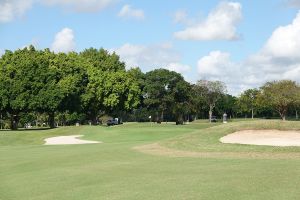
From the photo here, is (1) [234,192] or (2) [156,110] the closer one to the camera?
(1) [234,192]

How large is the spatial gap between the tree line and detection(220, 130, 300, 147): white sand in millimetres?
42371

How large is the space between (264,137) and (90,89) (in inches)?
2094

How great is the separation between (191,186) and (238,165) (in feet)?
15.7

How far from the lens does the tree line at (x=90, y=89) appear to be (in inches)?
2699

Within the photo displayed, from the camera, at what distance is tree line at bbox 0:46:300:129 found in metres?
68.6

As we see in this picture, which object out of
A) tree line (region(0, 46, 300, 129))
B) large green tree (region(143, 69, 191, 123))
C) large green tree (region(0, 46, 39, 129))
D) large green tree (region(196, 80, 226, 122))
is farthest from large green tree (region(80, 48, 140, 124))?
large green tree (region(196, 80, 226, 122))

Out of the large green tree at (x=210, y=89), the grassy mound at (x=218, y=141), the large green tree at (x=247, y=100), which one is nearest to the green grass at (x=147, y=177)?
the grassy mound at (x=218, y=141)

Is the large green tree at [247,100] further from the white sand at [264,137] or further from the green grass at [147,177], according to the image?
the green grass at [147,177]

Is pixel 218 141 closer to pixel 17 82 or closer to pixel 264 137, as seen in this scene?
pixel 264 137

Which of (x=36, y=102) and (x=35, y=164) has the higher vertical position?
(x=36, y=102)

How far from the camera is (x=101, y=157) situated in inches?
915

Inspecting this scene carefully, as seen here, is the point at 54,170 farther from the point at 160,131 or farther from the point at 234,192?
the point at 160,131

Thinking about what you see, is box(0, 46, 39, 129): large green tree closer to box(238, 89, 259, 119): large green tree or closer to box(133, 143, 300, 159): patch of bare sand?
box(133, 143, 300, 159): patch of bare sand

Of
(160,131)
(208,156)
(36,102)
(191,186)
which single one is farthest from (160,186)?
(36,102)
